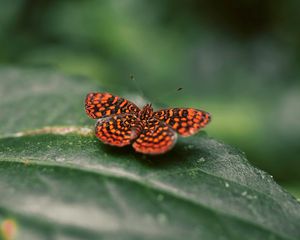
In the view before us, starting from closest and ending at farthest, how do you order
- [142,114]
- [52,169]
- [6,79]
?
[52,169], [142,114], [6,79]

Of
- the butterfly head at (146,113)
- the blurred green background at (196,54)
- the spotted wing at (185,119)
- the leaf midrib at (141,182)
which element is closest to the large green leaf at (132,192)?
the leaf midrib at (141,182)

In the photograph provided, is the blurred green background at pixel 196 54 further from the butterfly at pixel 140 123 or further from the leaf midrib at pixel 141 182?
the leaf midrib at pixel 141 182

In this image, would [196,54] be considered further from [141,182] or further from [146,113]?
[141,182]

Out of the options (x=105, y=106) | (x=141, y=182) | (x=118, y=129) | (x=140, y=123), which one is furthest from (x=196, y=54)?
(x=141, y=182)

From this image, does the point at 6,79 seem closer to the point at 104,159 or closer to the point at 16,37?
the point at 104,159

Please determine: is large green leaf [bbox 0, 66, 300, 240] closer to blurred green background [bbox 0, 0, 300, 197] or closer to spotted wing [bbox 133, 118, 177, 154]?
spotted wing [bbox 133, 118, 177, 154]

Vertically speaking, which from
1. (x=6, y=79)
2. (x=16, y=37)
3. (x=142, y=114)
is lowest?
(x=16, y=37)

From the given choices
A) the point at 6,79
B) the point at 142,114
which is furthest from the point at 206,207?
the point at 6,79

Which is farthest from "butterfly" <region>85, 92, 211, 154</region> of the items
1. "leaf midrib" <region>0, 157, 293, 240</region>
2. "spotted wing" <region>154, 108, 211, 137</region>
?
"leaf midrib" <region>0, 157, 293, 240</region>
